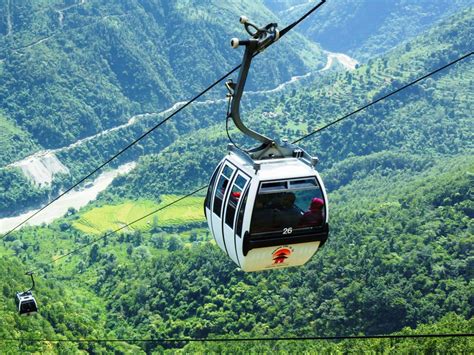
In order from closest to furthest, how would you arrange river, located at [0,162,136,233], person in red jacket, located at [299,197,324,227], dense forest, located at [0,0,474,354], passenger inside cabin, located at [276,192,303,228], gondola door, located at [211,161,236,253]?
passenger inside cabin, located at [276,192,303,228], person in red jacket, located at [299,197,324,227], gondola door, located at [211,161,236,253], dense forest, located at [0,0,474,354], river, located at [0,162,136,233]

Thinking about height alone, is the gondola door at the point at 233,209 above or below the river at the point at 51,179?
above

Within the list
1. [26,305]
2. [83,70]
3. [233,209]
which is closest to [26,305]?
[26,305]

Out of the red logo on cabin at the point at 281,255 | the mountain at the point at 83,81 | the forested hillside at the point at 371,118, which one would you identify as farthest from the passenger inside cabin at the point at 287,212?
the mountain at the point at 83,81

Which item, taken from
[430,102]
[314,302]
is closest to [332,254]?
[314,302]

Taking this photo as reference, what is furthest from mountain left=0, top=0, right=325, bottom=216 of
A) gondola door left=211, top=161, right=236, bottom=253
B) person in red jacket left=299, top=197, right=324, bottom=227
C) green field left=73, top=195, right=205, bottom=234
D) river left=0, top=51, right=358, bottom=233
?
person in red jacket left=299, top=197, right=324, bottom=227

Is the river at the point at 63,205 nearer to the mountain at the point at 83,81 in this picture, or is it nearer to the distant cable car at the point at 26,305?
the mountain at the point at 83,81

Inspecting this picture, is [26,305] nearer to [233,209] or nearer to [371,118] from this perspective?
[233,209]

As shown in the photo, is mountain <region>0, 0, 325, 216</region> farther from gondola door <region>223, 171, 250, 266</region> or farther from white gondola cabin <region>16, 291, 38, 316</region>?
gondola door <region>223, 171, 250, 266</region>
